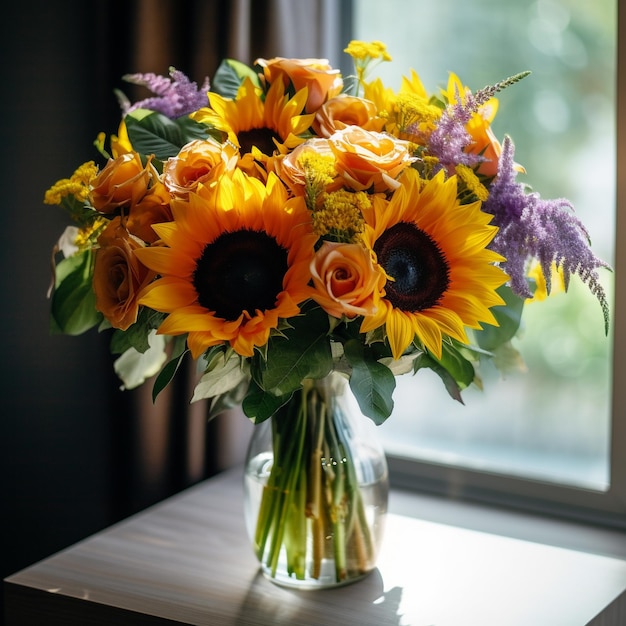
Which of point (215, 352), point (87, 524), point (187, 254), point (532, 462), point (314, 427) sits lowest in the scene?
point (87, 524)

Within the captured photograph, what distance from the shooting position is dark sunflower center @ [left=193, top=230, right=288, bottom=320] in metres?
0.87

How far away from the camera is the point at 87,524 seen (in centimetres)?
158

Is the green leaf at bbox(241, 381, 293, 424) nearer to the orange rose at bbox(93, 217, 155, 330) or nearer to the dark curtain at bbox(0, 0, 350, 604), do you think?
the orange rose at bbox(93, 217, 155, 330)

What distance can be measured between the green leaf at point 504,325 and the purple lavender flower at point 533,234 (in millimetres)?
137

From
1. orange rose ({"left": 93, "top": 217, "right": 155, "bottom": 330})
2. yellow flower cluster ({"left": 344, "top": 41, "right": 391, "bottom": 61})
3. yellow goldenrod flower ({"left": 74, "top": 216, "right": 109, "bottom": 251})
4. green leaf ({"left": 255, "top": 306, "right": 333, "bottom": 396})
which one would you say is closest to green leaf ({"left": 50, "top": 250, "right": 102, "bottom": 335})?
yellow goldenrod flower ({"left": 74, "top": 216, "right": 109, "bottom": 251})

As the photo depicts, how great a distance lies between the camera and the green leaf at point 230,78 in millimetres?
1089

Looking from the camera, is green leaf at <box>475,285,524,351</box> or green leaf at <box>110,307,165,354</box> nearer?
green leaf at <box>110,307,165,354</box>

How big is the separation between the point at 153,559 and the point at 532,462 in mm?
681

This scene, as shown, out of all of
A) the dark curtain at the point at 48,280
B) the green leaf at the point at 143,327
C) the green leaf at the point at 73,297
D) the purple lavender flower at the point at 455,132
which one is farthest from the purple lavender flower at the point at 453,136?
the dark curtain at the point at 48,280

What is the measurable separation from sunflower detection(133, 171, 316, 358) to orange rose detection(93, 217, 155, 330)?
0.07 ft

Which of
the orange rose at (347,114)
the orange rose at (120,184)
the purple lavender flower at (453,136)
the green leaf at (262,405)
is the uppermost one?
the orange rose at (347,114)

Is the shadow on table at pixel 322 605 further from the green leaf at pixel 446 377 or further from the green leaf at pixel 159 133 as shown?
the green leaf at pixel 159 133

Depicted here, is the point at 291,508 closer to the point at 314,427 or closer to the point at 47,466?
the point at 314,427

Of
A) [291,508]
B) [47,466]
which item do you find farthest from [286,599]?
[47,466]
